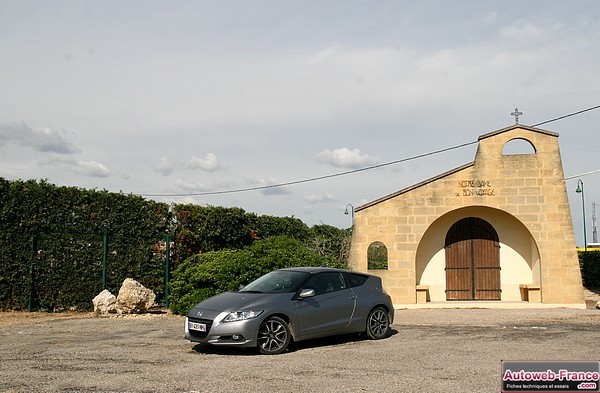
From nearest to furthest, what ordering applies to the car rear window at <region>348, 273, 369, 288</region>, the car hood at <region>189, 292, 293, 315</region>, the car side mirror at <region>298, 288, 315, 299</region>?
the car hood at <region>189, 292, 293, 315</region>, the car side mirror at <region>298, 288, 315, 299</region>, the car rear window at <region>348, 273, 369, 288</region>

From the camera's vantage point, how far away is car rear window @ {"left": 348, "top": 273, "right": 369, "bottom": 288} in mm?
11187

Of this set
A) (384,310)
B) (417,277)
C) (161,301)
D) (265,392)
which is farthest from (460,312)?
(265,392)

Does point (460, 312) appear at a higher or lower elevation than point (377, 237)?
lower

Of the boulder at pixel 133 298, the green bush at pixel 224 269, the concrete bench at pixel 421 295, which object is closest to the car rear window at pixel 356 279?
the green bush at pixel 224 269

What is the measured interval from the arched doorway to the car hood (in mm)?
11550

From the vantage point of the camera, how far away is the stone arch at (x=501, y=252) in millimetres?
20016

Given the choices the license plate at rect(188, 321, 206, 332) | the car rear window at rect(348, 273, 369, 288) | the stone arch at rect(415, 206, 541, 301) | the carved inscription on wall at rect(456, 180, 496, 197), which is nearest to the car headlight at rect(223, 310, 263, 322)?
the license plate at rect(188, 321, 206, 332)

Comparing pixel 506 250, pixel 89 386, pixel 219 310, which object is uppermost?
pixel 506 250

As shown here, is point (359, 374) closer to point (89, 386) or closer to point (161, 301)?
point (89, 386)

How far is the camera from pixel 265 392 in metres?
6.77

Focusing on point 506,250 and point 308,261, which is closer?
point 308,261

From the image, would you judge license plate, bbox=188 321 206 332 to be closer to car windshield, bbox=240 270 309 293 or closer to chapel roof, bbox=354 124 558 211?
car windshield, bbox=240 270 309 293

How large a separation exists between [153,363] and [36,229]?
8280 millimetres

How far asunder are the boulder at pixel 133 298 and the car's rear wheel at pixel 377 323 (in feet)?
23.2
